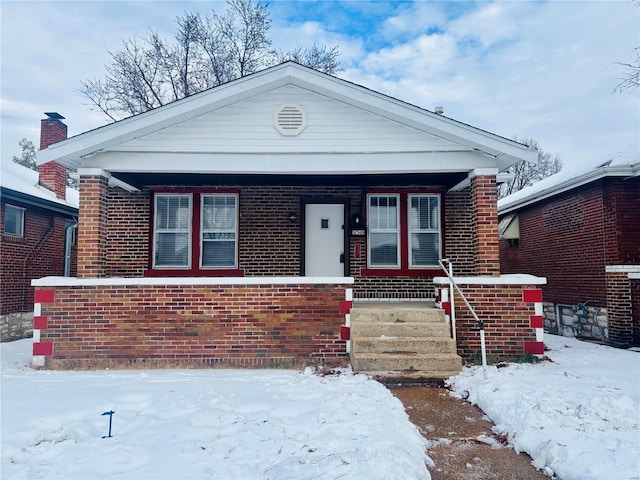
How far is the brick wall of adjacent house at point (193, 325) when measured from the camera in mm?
6398

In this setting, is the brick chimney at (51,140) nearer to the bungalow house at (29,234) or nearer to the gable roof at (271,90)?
the bungalow house at (29,234)

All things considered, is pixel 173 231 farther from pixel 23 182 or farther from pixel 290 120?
pixel 23 182

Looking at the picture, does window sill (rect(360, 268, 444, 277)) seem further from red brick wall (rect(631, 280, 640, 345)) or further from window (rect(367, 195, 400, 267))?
red brick wall (rect(631, 280, 640, 345))

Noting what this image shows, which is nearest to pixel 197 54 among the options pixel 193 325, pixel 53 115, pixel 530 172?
pixel 53 115

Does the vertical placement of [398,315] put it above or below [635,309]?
above

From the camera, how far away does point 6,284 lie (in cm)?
961

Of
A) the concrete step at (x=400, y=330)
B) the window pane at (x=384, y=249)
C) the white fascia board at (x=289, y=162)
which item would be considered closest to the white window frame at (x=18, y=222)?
the white fascia board at (x=289, y=162)

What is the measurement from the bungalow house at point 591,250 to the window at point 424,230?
11.7ft

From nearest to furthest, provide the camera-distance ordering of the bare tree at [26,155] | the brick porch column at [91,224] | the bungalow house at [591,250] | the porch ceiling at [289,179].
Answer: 1. the brick porch column at [91,224]
2. the porch ceiling at [289,179]
3. the bungalow house at [591,250]
4. the bare tree at [26,155]

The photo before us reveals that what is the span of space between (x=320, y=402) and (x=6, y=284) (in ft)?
30.6

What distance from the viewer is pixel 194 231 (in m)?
8.66

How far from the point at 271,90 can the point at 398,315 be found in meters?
4.76

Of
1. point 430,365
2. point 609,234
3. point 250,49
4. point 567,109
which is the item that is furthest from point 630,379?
point 567,109

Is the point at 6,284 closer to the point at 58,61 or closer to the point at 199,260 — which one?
the point at 199,260
